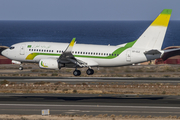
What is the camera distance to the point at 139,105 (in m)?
32.5

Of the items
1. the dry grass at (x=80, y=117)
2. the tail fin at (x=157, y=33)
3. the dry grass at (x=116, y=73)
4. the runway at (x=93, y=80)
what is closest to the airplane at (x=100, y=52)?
the tail fin at (x=157, y=33)

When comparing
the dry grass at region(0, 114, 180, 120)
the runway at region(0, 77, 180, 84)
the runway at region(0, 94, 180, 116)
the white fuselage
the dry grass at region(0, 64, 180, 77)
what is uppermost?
the white fuselage

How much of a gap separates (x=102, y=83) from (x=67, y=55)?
7.53 m

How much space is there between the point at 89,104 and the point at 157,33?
71.5ft

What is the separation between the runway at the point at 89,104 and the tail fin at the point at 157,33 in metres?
14.9

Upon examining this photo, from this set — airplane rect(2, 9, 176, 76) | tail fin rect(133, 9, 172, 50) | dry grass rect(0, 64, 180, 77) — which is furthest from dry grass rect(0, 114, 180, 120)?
dry grass rect(0, 64, 180, 77)

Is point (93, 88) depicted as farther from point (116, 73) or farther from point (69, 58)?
point (116, 73)

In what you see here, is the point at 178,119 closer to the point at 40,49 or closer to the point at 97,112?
the point at 97,112

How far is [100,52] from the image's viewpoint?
52438mm

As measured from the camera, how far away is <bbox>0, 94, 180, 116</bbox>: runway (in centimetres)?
2983

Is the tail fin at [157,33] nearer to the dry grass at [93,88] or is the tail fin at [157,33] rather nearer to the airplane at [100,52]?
the airplane at [100,52]

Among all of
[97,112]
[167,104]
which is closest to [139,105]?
[167,104]

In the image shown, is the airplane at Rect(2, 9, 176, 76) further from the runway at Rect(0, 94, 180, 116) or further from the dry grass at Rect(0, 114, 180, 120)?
the dry grass at Rect(0, 114, 180, 120)

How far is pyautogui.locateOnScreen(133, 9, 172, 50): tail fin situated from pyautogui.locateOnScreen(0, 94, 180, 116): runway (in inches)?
587
